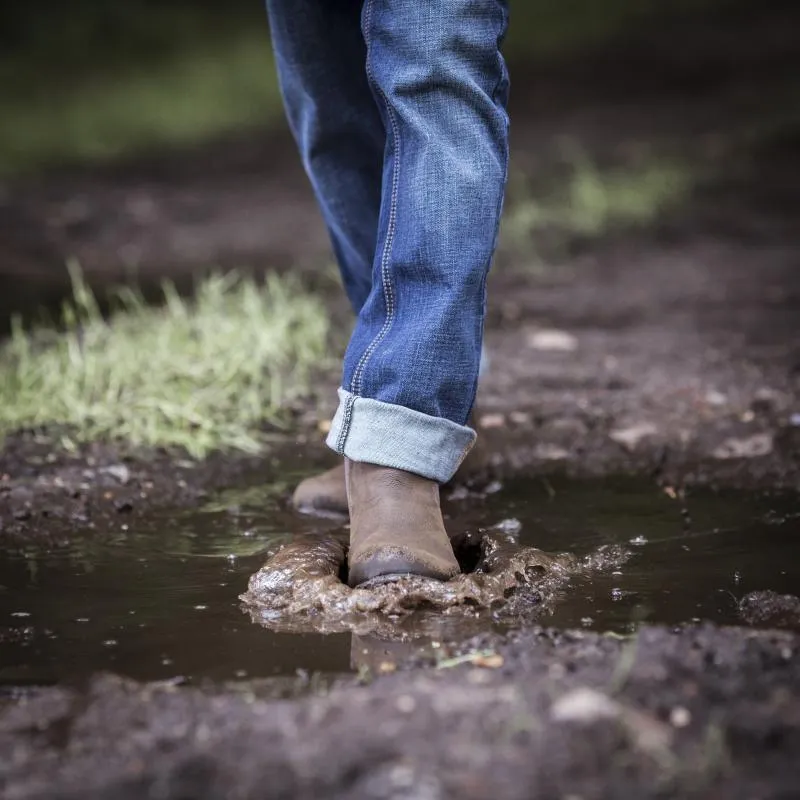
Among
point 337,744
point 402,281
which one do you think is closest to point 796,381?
point 402,281

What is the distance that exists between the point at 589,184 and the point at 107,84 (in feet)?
16.1

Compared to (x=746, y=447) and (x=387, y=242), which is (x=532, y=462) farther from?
(x=387, y=242)

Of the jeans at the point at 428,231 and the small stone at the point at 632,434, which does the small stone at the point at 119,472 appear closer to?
the jeans at the point at 428,231

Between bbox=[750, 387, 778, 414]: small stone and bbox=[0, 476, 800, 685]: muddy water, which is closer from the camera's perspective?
bbox=[0, 476, 800, 685]: muddy water

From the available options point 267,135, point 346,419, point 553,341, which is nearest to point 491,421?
point 553,341

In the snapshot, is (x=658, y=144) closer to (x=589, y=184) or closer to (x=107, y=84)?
(x=589, y=184)

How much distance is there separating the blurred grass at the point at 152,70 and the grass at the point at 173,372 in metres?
3.73

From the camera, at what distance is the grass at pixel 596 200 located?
497cm

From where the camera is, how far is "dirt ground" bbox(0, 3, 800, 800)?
1.12 meters

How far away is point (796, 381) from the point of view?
2.74 metres

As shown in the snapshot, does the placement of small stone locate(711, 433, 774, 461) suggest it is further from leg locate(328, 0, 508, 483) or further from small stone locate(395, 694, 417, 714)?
small stone locate(395, 694, 417, 714)

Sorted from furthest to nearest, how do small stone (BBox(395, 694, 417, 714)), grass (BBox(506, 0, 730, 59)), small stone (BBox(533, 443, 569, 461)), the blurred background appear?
grass (BBox(506, 0, 730, 59)) → the blurred background → small stone (BBox(533, 443, 569, 461)) → small stone (BBox(395, 694, 417, 714))

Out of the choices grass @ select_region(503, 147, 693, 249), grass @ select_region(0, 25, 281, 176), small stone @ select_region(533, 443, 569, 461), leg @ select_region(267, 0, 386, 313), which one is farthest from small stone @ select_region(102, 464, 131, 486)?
grass @ select_region(0, 25, 281, 176)

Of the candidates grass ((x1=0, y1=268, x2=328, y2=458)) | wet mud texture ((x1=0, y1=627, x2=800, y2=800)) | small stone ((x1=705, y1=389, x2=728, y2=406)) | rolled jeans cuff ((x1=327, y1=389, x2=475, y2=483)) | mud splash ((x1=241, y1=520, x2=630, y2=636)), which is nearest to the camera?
wet mud texture ((x1=0, y1=627, x2=800, y2=800))
